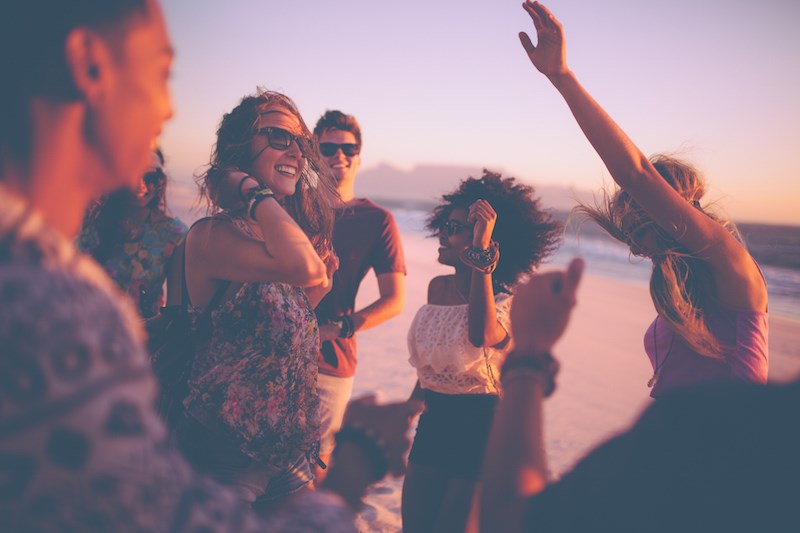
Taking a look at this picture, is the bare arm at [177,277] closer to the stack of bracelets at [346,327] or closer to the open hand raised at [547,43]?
the stack of bracelets at [346,327]

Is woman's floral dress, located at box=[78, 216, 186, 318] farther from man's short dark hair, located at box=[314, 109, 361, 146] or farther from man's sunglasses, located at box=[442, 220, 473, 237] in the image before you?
man's sunglasses, located at box=[442, 220, 473, 237]

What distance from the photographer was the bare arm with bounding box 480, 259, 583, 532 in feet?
3.93

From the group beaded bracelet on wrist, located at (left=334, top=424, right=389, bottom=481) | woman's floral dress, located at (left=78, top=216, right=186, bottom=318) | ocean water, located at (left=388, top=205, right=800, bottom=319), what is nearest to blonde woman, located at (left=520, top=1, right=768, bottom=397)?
beaded bracelet on wrist, located at (left=334, top=424, right=389, bottom=481)

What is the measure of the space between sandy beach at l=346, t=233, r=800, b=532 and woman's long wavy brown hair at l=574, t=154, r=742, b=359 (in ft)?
3.19

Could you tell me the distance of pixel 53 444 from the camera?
0.79m

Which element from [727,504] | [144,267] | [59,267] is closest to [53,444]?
[59,267]

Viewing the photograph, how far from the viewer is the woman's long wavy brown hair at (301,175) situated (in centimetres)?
255

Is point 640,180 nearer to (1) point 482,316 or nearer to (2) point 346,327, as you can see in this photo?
(1) point 482,316

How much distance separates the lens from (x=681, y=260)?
243 centimetres

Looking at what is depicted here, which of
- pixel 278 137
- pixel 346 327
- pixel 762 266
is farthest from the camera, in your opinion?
pixel 762 266

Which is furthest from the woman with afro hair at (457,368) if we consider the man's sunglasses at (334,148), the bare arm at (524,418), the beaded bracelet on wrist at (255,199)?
A: the bare arm at (524,418)

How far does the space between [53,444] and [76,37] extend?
2.31ft

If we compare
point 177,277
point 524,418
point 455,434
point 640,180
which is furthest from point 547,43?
point 455,434

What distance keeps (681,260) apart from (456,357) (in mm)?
1222
